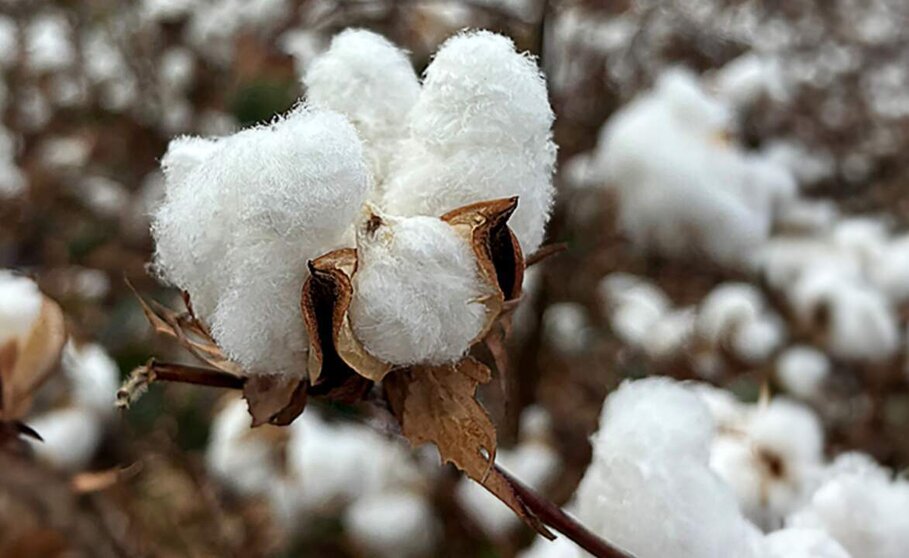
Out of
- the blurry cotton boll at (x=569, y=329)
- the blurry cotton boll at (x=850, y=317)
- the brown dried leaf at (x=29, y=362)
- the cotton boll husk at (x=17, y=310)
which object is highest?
the cotton boll husk at (x=17, y=310)

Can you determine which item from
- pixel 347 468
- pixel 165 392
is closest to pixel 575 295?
pixel 347 468

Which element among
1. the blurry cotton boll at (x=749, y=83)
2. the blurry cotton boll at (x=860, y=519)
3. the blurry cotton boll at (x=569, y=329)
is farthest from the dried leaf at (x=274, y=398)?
the blurry cotton boll at (x=749, y=83)

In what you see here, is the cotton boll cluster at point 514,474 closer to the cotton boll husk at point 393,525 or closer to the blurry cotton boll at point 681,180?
the cotton boll husk at point 393,525

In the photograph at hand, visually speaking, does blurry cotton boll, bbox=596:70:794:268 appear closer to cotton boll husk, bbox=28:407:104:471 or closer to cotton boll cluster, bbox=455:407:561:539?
cotton boll cluster, bbox=455:407:561:539

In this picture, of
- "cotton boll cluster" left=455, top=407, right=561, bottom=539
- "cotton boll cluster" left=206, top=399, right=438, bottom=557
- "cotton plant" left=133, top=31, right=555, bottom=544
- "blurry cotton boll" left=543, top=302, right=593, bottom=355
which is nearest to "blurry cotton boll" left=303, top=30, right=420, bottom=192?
"cotton plant" left=133, top=31, right=555, bottom=544

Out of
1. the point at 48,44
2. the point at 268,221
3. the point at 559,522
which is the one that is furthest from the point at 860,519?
the point at 48,44

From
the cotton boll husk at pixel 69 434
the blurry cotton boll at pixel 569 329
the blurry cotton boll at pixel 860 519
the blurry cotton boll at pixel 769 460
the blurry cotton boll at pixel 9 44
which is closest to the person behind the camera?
the blurry cotton boll at pixel 860 519
